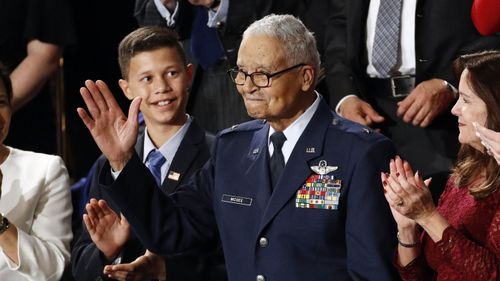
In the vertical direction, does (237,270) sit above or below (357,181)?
below

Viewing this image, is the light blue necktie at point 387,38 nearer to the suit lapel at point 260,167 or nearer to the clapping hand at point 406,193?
the suit lapel at point 260,167

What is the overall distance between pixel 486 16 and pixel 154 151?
4.52 ft

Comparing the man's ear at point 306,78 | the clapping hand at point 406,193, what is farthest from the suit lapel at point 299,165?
the clapping hand at point 406,193

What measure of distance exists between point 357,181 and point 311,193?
15 centimetres

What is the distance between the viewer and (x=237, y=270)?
355 centimetres

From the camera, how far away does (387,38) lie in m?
4.22

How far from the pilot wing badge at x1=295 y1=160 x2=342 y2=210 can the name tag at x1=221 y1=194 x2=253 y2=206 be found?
0.62 feet

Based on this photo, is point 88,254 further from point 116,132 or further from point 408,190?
point 408,190

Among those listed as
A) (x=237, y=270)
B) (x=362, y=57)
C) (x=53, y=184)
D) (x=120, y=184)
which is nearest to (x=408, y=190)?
(x=237, y=270)

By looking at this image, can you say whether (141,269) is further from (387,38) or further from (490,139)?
(490,139)

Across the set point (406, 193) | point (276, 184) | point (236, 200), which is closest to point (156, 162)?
point (236, 200)

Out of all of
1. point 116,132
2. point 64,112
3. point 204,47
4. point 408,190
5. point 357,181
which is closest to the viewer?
point 408,190

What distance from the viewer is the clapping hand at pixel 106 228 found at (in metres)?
3.86

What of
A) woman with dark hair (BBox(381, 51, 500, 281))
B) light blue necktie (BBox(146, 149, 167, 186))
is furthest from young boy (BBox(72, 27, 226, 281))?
woman with dark hair (BBox(381, 51, 500, 281))
